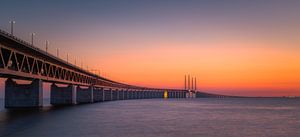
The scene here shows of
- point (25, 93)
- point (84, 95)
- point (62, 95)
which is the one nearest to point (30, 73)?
point (25, 93)

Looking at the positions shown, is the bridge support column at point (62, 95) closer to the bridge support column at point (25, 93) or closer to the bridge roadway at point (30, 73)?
the bridge roadway at point (30, 73)

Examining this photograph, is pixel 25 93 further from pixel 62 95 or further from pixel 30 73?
pixel 62 95

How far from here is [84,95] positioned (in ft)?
566

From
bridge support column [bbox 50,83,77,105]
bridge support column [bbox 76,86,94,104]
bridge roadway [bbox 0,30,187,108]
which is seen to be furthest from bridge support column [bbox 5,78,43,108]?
bridge support column [bbox 76,86,94,104]

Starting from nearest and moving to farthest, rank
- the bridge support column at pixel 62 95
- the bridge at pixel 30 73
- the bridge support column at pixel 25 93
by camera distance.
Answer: the bridge at pixel 30 73
the bridge support column at pixel 25 93
the bridge support column at pixel 62 95

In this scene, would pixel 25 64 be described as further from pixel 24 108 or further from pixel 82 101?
pixel 82 101

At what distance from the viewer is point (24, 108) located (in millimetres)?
94875

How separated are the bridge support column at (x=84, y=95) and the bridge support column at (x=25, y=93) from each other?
7184 cm

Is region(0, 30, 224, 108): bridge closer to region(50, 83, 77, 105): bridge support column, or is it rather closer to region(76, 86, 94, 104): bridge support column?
region(50, 83, 77, 105): bridge support column

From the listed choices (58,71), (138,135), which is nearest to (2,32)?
(138,135)

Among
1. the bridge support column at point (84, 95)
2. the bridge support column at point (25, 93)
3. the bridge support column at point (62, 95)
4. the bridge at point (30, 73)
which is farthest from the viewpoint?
the bridge support column at point (84, 95)

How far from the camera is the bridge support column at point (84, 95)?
16888 centimetres

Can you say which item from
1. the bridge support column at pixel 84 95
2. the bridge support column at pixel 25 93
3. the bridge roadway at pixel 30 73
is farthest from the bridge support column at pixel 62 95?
the bridge support column at pixel 25 93

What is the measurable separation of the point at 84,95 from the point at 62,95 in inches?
1363
